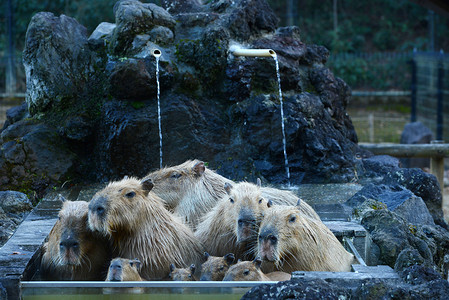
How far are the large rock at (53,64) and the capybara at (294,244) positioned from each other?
4.16m

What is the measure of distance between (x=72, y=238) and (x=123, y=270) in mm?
460

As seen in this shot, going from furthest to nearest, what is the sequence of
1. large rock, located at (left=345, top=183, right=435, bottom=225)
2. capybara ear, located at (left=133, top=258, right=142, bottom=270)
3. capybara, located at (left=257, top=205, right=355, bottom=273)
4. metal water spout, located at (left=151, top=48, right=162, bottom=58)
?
metal water spout, located at (left=151, top=48, right=162, bottom=58), large rock, located at (left=345, top=183, right=435, bottom=225), capybara, located at (left=257, top=205, right=355, bottom=273), capybara ear, located at (left=133, top=258, right=142, bottom=270)

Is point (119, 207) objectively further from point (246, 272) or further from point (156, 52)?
point (156, 52)

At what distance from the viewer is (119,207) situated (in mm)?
3863

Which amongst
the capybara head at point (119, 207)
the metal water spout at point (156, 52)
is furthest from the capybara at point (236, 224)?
the metal water spout at point (156, 52)

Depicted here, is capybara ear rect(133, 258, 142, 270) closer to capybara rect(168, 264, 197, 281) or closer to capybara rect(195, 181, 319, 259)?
capybara rect(168, 264, 197, 281)

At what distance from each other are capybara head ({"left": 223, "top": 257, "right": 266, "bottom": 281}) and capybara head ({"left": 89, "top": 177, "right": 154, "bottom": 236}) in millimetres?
736

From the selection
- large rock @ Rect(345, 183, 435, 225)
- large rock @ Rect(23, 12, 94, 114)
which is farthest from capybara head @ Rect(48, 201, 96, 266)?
large rock @ Rect(23, 12, 94, 114)

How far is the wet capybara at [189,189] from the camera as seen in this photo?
5.05 metres

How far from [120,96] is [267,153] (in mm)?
1780

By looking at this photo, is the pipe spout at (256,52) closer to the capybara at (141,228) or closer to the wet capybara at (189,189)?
the wet capybara at (189,189)

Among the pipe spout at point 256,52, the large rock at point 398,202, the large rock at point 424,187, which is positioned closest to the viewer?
the large rock at point 398,202

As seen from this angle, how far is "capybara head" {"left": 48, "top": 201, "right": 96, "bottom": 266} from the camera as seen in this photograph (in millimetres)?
3824

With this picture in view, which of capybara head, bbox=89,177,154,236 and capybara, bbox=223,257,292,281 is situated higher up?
capybara head, bbox=89,177,154,236
